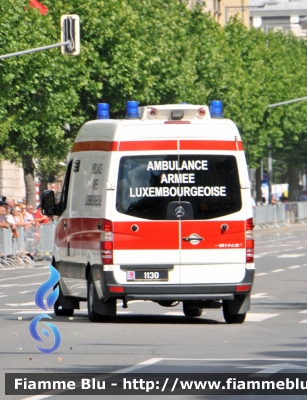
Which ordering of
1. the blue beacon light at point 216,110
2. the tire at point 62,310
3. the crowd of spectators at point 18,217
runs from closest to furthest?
1. the blue beacon light at point 216,110
2. the tire at point 62,310
3. the crowd of spectators at point 18,217

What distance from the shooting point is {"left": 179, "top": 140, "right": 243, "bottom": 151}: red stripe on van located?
15.9 m

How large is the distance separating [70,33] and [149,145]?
45.8 feet

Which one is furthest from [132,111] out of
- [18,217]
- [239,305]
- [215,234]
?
[18,217]

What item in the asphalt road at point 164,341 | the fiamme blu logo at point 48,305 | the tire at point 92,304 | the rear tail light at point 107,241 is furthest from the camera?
the tire at point 92,304

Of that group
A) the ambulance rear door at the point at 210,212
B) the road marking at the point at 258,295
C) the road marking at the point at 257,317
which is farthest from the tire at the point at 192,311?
the road marking at the point at 258,295

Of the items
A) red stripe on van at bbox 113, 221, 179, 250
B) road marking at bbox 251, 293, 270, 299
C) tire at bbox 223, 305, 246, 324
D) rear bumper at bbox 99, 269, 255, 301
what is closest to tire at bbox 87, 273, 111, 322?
rear bumper at bbox 99, 269, 255, 301

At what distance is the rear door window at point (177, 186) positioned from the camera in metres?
15.7

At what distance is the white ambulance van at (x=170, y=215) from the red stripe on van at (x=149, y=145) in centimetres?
1

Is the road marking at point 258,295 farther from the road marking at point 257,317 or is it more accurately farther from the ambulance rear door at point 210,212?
the ambulance rear door at point 210,212

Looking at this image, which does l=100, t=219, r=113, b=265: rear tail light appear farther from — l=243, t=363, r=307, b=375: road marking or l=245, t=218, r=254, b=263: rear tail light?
l=243, t=363, r=307, b=375: road marking

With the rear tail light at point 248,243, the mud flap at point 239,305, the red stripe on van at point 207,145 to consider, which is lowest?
the mud flap at point 239,305

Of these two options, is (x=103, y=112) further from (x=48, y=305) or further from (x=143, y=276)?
(x=48, y=305)

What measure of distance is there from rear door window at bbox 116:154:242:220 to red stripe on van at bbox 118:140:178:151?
0.11m

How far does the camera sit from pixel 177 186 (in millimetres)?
15797
